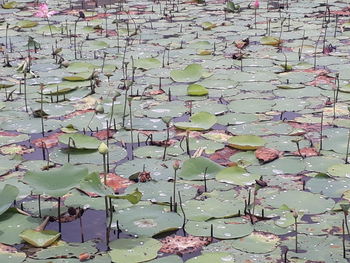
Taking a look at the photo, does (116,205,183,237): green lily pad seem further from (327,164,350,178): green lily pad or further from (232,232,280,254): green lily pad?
(327,164,350,178): green lily pad

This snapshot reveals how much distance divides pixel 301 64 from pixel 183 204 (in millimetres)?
2067

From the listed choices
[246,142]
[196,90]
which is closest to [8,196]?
[246,142]

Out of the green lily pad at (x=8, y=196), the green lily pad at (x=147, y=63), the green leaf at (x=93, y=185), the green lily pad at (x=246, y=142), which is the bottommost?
the green lily pad at (x=246, y=142)

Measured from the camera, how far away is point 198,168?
109 inches

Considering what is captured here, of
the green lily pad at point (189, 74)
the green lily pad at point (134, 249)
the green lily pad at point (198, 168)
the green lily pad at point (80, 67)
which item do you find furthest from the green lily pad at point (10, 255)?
the green lily pad at point (80, 67)

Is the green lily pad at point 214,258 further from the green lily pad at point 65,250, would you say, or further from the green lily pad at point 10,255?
the green lily pad at point 10,255

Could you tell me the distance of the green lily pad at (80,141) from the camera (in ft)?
10.00

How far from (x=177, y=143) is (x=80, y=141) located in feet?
1.37

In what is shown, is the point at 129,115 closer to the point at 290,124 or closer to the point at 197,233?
the point at 290,124

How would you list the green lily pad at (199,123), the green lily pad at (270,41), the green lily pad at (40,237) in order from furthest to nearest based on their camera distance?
the green lily pad at (270,41)
the green lily pad at (199,123)
the green lily pad at (40,237)

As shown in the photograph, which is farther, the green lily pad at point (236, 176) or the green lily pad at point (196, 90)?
the green lily pad at point (196, 90)

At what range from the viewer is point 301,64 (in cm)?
432

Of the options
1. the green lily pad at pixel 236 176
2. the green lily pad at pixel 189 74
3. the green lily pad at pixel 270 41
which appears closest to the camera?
the green lily pad at pixel 236 176

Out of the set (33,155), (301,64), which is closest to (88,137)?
(33,155)
